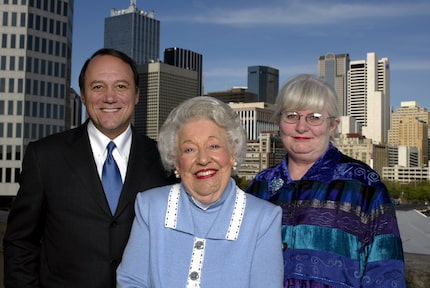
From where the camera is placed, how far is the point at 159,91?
164 meters

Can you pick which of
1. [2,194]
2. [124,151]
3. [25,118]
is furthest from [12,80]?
[124,151]

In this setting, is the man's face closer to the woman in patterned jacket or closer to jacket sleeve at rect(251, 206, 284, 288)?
the woman in patterned jacket

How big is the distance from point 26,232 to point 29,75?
52224mm

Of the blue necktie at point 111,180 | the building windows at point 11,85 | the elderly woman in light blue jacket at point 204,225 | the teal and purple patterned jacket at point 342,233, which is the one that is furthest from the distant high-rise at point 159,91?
the elderly woman in light blue jacket at point 204,225

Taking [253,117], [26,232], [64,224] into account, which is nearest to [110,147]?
[64,224]

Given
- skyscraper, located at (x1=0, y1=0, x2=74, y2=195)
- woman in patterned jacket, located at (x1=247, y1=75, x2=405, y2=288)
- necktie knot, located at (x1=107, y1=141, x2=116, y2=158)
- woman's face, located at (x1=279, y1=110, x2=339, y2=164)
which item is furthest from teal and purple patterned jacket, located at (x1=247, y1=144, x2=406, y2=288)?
skyscraper, located at (x1=0, y1=0, x2=74, y2=195)

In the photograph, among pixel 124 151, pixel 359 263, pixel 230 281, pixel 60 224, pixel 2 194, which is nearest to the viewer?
pixel 230 281

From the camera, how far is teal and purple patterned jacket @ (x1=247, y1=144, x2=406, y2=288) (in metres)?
2.71

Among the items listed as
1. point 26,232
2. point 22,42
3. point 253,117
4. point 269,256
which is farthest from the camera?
point 253,117

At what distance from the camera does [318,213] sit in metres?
2.85

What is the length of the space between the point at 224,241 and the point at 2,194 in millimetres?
50173

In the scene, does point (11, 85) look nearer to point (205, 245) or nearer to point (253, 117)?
point (205, 245)

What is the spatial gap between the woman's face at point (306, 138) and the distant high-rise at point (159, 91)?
16139cm

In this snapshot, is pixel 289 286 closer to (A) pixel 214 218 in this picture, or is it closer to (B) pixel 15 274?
(A) pixel 214 218
